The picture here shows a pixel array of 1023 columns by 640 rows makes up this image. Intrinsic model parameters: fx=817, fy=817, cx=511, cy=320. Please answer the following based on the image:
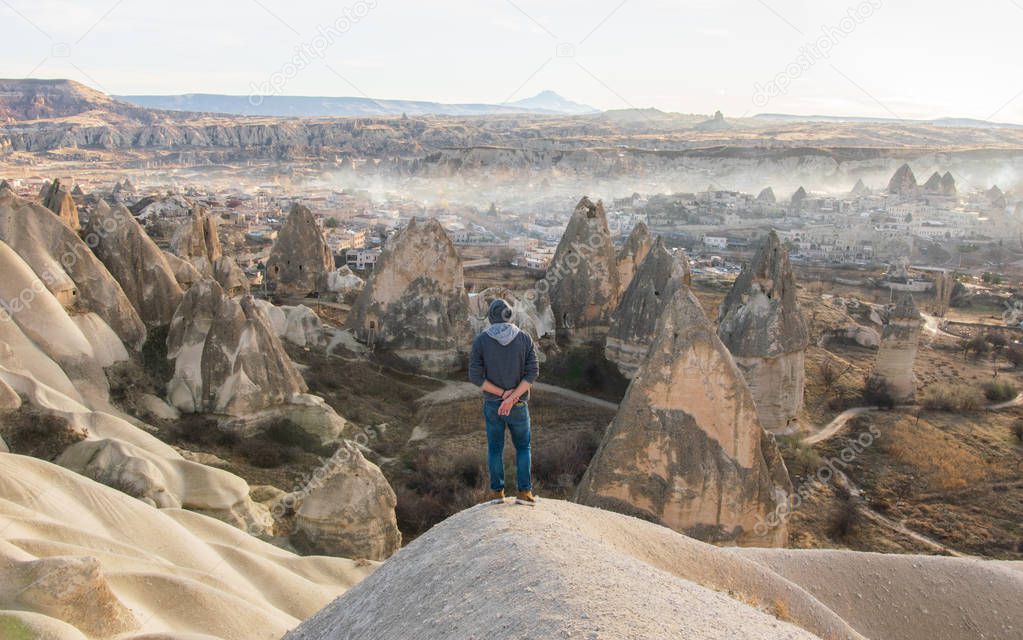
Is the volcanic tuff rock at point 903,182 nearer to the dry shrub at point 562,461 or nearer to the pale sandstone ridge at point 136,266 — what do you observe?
the dry shrub at point 562,461

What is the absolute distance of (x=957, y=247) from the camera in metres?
45.7

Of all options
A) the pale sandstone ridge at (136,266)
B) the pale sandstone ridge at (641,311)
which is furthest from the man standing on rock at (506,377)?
the pale sandstone ridge at (641,311)

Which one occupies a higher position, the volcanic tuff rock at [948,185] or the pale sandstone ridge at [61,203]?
the pale sandstone ridge at [61,203]

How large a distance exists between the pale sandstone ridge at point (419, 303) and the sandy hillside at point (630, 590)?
11041 mm

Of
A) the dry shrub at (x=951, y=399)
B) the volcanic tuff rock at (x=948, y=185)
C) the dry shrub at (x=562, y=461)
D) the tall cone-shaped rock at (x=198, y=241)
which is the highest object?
the tall cone-shaped rock at (x=198, y=241)

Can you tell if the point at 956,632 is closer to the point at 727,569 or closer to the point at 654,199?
the point at 727,569

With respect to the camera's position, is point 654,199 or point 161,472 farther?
point 654,199

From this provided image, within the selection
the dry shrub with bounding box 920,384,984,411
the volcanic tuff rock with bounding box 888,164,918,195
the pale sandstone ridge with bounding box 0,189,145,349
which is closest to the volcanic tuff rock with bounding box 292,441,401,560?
the pale sandstone ridge with bounding box 0,189,145,349

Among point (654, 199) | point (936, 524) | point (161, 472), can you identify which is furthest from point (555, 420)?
point (654, 199)

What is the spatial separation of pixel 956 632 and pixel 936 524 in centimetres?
630

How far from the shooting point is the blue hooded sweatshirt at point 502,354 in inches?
→ 197

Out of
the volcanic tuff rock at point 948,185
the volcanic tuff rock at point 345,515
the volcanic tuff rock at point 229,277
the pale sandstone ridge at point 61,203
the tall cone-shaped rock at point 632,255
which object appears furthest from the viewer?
the volcanic tuff rock at point 948,185

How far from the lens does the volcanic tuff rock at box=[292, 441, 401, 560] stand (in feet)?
29.2

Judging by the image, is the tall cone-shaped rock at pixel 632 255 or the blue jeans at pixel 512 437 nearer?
the blue jeans at pixel 512 437
